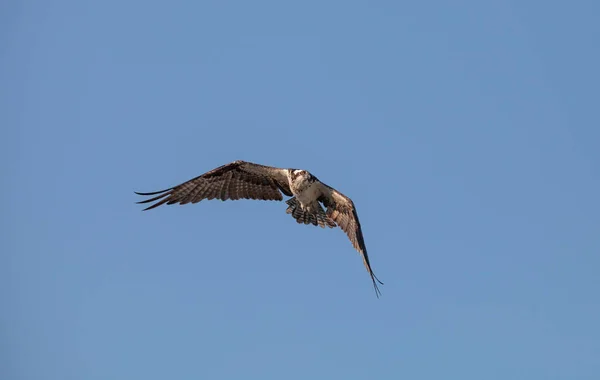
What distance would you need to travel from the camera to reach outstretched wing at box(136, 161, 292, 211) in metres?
20.4

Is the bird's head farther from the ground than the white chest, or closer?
farther from the ground

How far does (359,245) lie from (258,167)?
10.2 ft

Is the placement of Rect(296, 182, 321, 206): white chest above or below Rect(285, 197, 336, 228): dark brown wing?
above

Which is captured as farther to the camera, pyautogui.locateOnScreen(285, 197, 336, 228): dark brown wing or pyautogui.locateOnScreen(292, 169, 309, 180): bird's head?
pyautogui.locateOnScreen(285, 197, 336, 228): dark brown wing

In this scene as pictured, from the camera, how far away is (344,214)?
66.6 feet

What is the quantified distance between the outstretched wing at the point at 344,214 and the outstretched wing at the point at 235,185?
1.12 m

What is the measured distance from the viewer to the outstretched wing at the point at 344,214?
64.3 feet

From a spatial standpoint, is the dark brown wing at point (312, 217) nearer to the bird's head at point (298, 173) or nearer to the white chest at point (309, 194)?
the white chest at point (309, 194)

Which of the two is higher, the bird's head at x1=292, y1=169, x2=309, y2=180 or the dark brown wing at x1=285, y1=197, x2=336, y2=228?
the bird's head at x1=292, y1=169, x2=309, y2=180

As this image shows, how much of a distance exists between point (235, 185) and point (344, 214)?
280 centimetres

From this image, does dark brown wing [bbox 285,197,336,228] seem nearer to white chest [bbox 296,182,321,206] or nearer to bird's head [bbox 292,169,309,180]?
white chest [bbox 296,182,321,206]

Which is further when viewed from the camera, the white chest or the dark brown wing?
the dark brown wing

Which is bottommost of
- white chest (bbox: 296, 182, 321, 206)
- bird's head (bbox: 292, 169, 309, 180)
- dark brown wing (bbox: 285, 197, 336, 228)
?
dark brown wing (bbox: 285, 197, 336, 228)

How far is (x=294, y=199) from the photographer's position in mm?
20797
